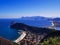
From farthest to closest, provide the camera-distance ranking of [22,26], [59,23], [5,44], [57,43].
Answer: [22,26]
[59,23]
[57,43]
[5,44]

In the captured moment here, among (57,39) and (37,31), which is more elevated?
(57,39)

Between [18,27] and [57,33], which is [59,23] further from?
[57,33]

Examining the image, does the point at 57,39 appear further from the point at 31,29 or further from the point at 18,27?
the point at 18,27

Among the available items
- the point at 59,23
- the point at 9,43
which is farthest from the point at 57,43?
the point at 59,23

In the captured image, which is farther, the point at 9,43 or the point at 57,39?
the point at 57,39

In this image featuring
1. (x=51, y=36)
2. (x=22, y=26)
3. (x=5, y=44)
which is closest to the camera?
(x=5, y=44)

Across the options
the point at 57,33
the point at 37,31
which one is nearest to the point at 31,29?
the point at 37,31

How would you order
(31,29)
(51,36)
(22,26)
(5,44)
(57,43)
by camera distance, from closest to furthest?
(5,44) → (57,43) → (51,36) → (31,29) → (22,26)

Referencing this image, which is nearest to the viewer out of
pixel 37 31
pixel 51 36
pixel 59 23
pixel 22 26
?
pixel 51 36

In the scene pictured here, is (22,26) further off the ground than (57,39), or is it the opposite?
(57,39)
